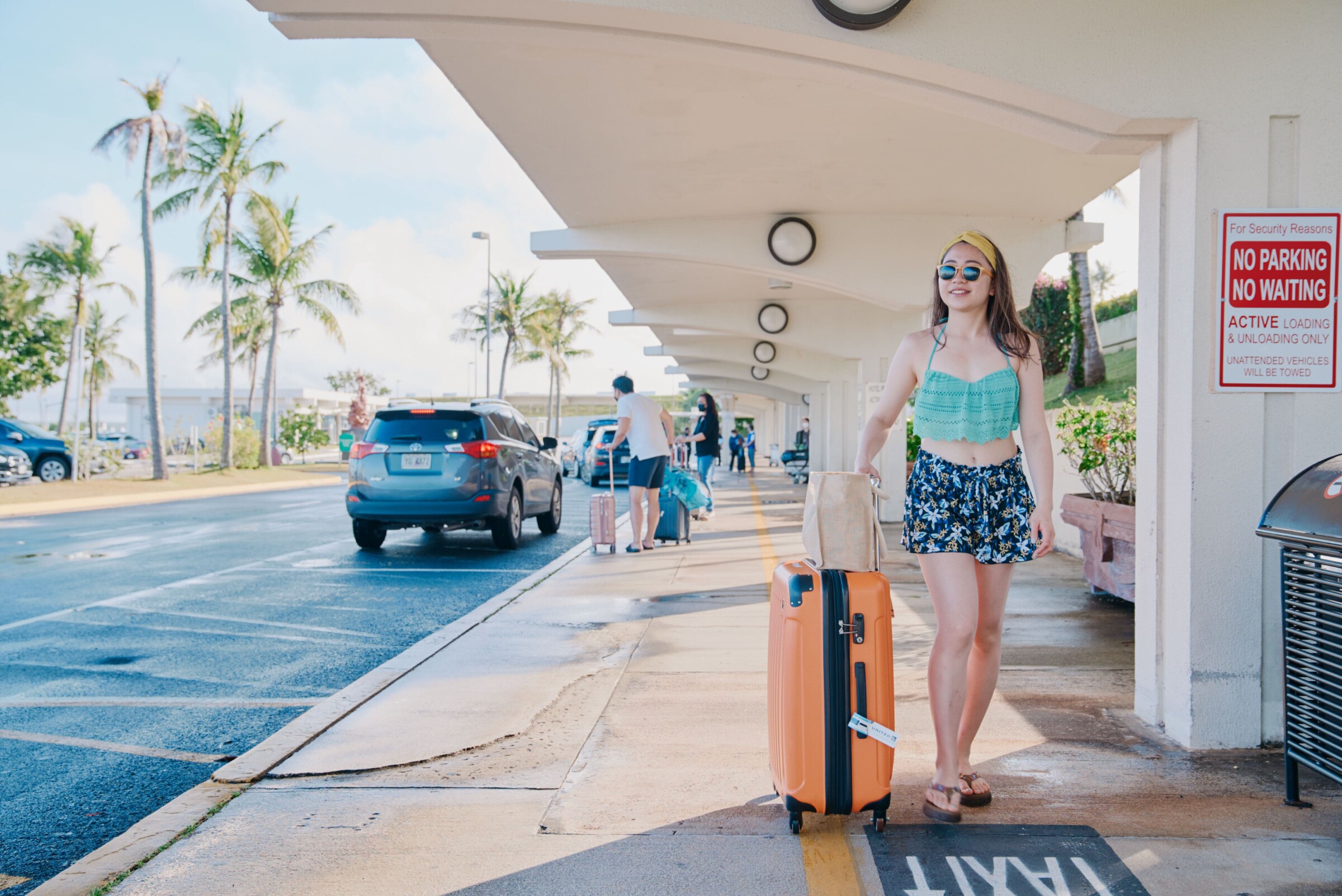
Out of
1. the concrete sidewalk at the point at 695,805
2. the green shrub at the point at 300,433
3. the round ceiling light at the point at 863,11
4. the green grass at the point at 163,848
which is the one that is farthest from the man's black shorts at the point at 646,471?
the green shrub at the point at 300,433

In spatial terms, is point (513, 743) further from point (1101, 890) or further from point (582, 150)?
point (582, 150)

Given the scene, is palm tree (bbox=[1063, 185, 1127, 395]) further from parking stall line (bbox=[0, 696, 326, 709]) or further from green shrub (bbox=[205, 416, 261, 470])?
green shrub (bbox=[205, 416, 261, 470])

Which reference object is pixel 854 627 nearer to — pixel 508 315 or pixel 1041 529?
pixel 1041 529

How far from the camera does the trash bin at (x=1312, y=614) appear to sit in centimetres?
306

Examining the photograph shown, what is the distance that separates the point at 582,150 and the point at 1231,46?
5.41 m

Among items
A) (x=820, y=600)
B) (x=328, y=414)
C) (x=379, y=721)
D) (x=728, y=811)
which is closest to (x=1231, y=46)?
(x=820, y=600)

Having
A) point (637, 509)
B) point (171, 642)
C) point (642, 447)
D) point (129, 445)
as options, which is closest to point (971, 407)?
point (171, 642)

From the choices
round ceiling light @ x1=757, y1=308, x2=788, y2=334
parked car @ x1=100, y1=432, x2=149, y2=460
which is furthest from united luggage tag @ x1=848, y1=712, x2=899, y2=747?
parked car @ x1=100, y1=432, x2=149, y2=460

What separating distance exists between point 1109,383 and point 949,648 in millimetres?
24032

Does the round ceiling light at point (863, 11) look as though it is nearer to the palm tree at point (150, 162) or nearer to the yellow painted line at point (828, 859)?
the yellow painted line at point (828, 859)

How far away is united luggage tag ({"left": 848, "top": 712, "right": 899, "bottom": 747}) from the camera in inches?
121

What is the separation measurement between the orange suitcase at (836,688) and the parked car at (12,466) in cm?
2529

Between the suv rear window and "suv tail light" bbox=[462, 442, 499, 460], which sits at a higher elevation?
the suv rear window

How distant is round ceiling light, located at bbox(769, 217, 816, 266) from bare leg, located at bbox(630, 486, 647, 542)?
118 inches
